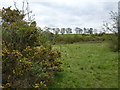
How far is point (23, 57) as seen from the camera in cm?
400

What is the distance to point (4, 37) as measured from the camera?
444 cm

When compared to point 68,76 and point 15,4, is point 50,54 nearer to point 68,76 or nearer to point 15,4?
point 68,76

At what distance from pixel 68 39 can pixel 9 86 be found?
56.5 ft

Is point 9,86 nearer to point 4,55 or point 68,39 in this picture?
point 4,55

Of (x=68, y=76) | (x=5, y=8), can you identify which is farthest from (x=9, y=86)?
(x=5, y=8)

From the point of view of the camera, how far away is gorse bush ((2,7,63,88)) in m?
3.51

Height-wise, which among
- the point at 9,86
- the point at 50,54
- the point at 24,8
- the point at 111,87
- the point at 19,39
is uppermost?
the point at 24,8

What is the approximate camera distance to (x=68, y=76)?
16.0ft

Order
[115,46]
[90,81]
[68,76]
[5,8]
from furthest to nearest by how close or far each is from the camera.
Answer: [115,46], [5,8], [68,76], [90,81]

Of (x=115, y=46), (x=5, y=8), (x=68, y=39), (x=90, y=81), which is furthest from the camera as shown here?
(x=68, y=39)

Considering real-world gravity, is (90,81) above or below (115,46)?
below

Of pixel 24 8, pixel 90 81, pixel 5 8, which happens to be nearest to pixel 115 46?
pixel 90 81

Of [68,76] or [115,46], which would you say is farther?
[115,46]

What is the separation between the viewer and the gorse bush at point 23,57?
3.51 metres
